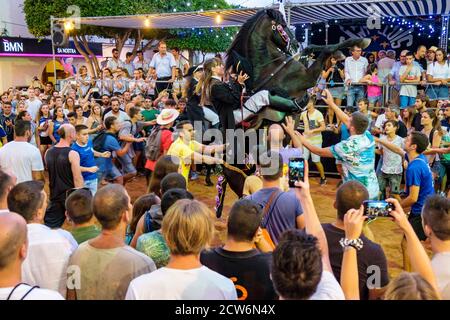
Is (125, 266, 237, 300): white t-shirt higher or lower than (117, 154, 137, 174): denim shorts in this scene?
higher

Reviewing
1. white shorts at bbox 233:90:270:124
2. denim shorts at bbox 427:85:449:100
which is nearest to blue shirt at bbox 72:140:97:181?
white shorts at bbox 233:90:270:124

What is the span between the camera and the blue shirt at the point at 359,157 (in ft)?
17.4

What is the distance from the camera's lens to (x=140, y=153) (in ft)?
31.8

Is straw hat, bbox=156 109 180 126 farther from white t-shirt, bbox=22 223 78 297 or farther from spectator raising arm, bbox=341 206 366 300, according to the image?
spectator raising arm, bbox=341 206 366 300

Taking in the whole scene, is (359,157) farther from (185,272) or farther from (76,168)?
(185,272)

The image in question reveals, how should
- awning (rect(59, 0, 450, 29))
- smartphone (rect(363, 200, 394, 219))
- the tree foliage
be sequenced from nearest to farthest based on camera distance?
smartphone (rect(363, 200, 394, 219)), awning (rect(59, 0, 450, 29)), the tree foliage

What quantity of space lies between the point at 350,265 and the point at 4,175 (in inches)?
109

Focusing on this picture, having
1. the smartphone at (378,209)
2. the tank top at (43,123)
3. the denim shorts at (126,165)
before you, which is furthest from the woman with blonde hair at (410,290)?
the tank top at (43,123)

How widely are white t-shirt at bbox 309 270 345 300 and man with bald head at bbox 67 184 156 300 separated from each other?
1.02 m

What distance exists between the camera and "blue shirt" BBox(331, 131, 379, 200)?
209 inches

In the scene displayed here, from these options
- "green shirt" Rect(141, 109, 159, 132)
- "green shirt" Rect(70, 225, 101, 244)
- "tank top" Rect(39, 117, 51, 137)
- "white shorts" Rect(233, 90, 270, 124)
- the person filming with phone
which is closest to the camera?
"green shirt" Rect(70, 225, 101, 244)

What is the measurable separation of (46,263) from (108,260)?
460 millimetres

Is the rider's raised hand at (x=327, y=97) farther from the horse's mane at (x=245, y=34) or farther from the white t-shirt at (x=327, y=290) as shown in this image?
the white t-shirt at (x=327, y=290)
